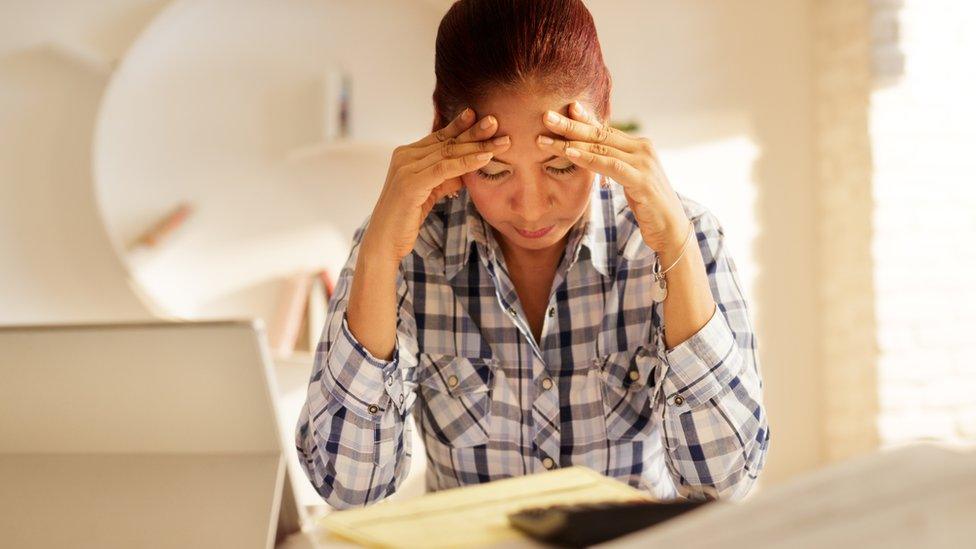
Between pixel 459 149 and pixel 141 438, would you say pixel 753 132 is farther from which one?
pixel 141 438

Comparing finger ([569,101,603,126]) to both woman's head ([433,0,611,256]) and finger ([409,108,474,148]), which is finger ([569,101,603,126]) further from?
finger ([409,108,474,148])

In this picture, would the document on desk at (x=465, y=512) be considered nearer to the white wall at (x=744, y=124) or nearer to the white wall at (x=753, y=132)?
the white wall at (x=744, y=124)

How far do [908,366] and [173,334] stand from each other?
8.28 ft

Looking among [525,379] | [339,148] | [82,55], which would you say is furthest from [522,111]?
[82,55]

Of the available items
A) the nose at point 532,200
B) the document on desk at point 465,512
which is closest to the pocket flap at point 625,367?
the nose at point 532,200

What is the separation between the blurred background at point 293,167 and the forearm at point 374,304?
5.01ft

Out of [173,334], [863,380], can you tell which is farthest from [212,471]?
[863,380]

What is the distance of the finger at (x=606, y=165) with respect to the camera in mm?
1055

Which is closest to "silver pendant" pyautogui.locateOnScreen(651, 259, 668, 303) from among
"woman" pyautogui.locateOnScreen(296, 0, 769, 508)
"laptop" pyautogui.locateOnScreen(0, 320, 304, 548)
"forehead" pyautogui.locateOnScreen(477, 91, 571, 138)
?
"woman" pyautogui.locateOnScreen(296, 0, 769, 508)

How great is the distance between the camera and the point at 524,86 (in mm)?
1076

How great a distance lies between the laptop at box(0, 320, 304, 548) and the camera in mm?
670

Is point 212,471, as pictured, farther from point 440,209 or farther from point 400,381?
point 440,209

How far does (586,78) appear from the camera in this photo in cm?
112

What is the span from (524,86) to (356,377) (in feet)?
1.35
